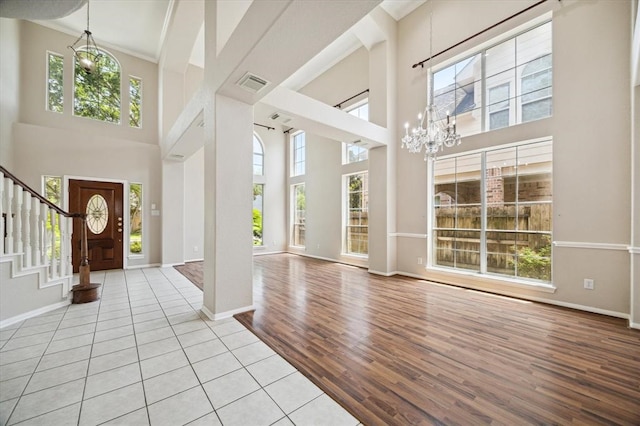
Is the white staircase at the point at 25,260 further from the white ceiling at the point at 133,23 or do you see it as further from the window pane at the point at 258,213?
the window pane at the point at 258,213

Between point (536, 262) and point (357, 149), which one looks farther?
point (357, 149)

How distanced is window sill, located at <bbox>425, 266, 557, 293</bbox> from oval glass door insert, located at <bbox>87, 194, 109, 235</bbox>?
7127 millimetres

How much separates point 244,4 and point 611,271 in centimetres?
570

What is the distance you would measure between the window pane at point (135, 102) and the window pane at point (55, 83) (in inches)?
47.1

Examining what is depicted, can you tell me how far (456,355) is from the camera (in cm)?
228

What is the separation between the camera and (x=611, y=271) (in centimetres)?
315

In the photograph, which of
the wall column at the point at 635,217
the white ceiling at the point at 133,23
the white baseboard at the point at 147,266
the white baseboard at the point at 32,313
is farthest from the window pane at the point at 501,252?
the white baseboard at the point at 147,266

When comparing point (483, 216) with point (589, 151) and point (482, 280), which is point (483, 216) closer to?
point (482, 280)

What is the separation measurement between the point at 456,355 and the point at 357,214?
4.47m

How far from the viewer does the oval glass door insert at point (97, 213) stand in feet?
18.3

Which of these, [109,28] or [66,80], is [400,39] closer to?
[109,28]

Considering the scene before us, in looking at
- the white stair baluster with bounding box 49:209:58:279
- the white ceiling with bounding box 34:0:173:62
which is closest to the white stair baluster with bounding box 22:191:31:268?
the white stair baluster with bounding box 49:209:58:279

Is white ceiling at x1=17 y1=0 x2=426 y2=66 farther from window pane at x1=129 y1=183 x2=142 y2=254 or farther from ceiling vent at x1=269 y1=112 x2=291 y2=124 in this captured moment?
ceiling vent at x1=269 y1=112 x2=291 y2=124

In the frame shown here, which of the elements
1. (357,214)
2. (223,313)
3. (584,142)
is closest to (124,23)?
(223,313)
